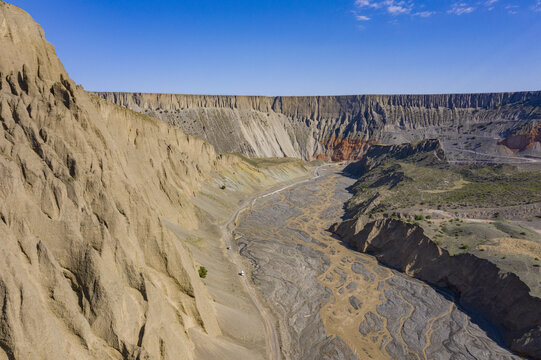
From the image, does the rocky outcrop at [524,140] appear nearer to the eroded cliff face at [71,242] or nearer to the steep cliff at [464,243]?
the steep cliff at [464,243]

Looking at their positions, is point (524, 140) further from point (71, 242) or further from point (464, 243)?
point (71, 242)

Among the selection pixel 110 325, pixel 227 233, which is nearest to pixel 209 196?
pixel 227 233

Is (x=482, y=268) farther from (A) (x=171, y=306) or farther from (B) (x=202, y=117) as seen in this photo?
(B) (x=202, y=117)

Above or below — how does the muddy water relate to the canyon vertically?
below

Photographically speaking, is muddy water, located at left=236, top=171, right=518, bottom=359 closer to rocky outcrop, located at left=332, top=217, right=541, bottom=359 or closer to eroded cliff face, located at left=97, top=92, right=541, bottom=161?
rocky outcrop, located at left=332, top=217, right=541, bottom=359

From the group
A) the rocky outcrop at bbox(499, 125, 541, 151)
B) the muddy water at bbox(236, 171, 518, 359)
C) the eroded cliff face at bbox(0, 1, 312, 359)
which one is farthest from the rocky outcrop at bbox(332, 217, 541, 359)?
the rocky outcrop at bbox(499, 125, 541, 151)
